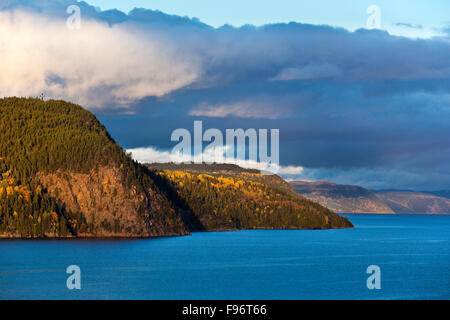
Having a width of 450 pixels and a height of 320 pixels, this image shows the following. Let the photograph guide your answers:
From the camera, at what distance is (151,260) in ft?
579

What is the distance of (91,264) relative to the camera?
529 feet

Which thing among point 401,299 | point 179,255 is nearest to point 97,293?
point 401,299

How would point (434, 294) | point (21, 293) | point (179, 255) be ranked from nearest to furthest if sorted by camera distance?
1. point (21, 293)
2. point (434, 294)
3. point (179, 255)

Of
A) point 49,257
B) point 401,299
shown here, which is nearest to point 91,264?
point 49,257
